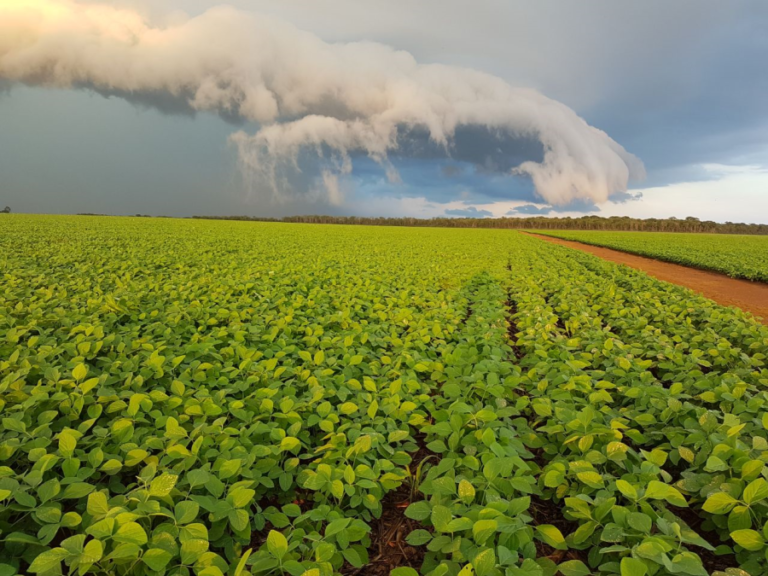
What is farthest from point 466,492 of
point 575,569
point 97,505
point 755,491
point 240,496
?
point 97,505

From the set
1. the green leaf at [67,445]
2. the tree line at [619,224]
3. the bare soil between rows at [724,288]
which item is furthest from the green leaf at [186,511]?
the tree line at [619,224]

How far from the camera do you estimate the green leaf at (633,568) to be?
1.64 metres

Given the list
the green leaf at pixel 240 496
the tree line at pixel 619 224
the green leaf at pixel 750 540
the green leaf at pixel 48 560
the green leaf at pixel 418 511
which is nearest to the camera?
the green leaf at pixel 48 560

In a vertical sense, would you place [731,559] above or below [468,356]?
below

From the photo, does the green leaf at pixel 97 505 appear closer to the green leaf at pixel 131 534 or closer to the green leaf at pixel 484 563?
the green leaf at pixel 131 534

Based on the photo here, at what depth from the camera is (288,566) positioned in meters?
1.80

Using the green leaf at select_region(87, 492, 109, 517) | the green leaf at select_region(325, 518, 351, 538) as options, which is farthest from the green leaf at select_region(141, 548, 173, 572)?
the green leaf at select_region(325, 518, 351, 538)

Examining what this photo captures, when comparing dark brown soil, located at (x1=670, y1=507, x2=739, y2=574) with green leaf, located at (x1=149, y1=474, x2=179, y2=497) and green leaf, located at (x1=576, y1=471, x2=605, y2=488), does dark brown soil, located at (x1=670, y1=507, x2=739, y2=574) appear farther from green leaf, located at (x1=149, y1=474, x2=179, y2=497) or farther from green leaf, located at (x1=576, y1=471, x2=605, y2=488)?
green leaf, located at (x1=149, y1=474, x2=179, y2=497)

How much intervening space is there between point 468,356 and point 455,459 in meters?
2.00

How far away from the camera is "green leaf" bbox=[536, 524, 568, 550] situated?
6.64 feet

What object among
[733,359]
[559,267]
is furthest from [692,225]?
[733,359]

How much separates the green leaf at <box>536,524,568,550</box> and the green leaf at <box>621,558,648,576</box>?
387 mm

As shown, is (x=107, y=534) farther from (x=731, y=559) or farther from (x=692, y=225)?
(x=692, y=225)

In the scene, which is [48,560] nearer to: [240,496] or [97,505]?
[97,505]
